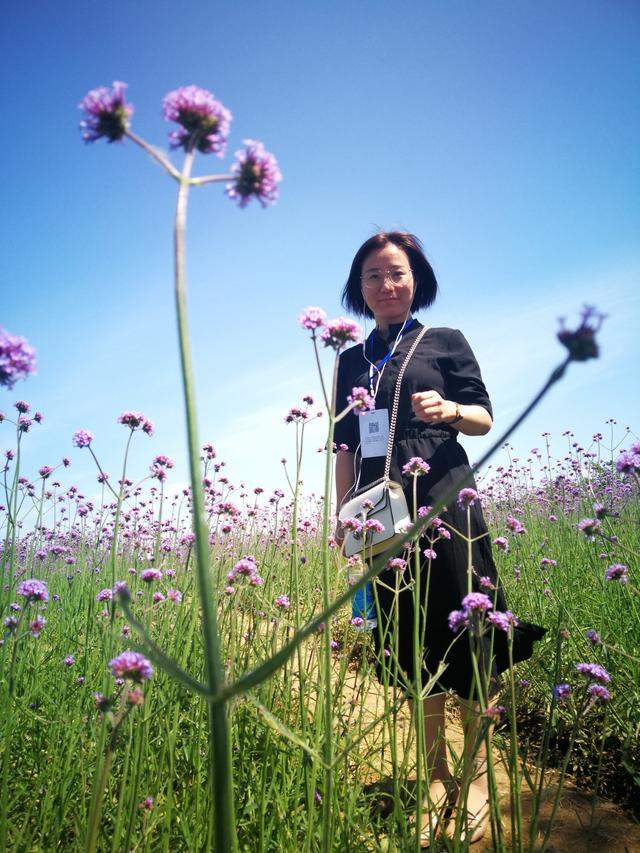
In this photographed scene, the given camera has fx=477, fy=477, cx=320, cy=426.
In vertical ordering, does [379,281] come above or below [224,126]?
above

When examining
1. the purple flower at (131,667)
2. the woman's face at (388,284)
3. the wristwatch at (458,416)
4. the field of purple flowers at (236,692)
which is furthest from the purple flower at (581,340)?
the woman's face at (388,284)

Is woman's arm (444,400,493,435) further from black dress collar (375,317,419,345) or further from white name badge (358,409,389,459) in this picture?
black dress collar (375,317,419,345)

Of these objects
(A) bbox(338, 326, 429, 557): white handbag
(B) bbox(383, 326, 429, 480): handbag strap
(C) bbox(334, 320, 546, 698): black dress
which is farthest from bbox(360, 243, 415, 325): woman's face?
(A) bbox(338, 326, 429, 557): white handbag

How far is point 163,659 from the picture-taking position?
675 millimetres

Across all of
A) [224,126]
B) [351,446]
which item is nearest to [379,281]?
[351,446]

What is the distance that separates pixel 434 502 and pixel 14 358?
2.35 metres

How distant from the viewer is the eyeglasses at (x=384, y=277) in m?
3.29

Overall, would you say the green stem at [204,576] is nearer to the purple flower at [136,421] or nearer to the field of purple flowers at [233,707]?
the field of purple flowers at [233,707]

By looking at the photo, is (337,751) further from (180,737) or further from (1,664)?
(1,664)

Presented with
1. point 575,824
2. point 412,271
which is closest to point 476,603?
point 575,824

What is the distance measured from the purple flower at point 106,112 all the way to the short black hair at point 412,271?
276 centimetres

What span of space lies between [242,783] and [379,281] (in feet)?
9.70

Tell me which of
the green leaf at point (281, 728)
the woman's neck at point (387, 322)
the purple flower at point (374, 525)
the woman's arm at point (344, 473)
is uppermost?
the woman's neck at point (387, 322)

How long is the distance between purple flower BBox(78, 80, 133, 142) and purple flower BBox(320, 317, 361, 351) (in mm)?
833
